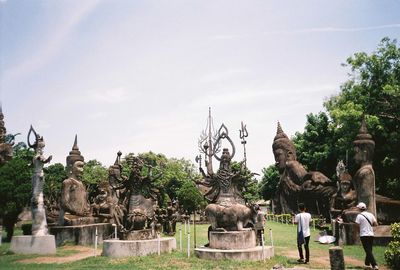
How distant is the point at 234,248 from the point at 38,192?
9.21 m

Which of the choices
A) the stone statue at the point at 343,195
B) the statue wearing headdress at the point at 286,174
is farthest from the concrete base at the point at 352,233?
the statue wearing headdress at the point at 286,174

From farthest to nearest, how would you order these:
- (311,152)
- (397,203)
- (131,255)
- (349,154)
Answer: (311,152)
(349,154)
(397,203)
(131,255)

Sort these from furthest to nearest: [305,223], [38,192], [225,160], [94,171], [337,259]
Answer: [94,171], [38,192], [225,160], [305,223], [337,259]

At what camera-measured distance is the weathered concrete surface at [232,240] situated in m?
13.5

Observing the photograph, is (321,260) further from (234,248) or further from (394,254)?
(234,248)

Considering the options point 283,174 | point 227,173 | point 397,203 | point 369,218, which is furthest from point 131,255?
point 283,174

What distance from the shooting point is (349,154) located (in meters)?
34.8

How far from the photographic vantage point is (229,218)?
556 inches

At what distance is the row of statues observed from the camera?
1814 cm

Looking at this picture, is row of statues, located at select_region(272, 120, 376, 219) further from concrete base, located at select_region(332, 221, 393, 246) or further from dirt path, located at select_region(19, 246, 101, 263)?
dirt path, located at select_region(19, 246, 101, 263)

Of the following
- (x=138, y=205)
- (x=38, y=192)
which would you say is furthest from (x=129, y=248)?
(x=38, y=192)

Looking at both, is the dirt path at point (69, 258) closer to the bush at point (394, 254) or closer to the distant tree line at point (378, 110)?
the bush at point (394, 254)

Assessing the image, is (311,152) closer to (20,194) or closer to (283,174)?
(283,174)

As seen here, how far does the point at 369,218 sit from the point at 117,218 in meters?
11.0
